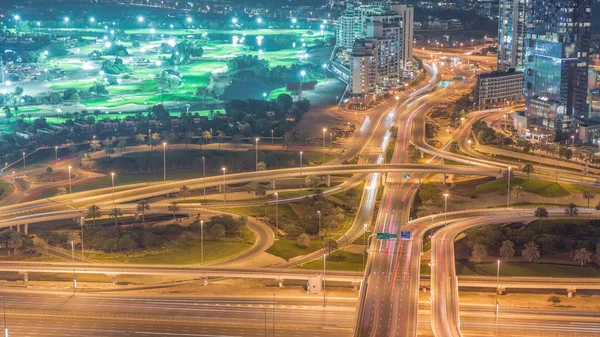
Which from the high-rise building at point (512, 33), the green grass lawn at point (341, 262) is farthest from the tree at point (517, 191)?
the high-rise building at point (512, 33)

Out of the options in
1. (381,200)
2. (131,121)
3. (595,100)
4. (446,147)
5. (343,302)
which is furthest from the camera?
(131,121)

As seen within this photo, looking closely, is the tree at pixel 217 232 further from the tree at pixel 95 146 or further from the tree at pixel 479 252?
the tree at pixel 95 146

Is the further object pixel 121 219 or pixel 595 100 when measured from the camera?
pixel 595 100

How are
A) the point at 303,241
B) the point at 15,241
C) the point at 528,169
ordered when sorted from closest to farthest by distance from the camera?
the point at 15,241 → the point at 303,241 → the point at 528,169

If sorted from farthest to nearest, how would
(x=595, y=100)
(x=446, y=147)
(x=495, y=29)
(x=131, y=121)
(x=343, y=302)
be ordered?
1. (x=495, y=29)
2. (x=131, y=121)
3. (x=595, y=100)
4. (x=446, y=147)
5. (x=343, y=302)

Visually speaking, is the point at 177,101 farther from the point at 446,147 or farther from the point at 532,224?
the point at 532,224

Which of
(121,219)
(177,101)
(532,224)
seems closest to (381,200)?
(532,224)

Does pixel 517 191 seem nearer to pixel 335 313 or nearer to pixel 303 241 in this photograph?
pixel 303 241

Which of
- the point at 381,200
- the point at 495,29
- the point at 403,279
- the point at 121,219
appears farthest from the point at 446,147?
the point at 495,29

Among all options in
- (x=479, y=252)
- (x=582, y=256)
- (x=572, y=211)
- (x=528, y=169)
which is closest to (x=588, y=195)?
(x=572, y=211)
